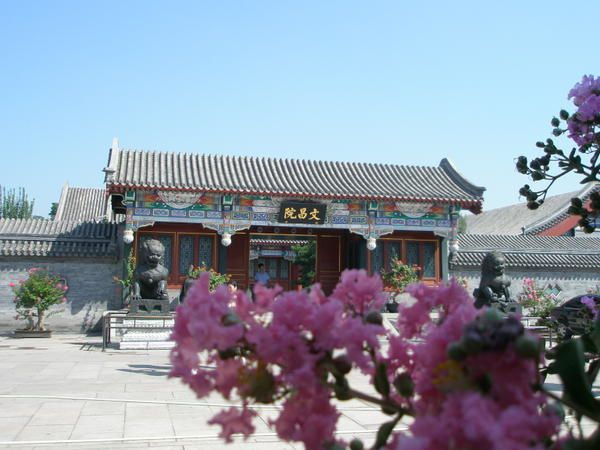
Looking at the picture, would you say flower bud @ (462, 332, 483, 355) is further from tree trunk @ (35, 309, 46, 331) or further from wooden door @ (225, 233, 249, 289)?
wooden door @ (225, 233, 249, 289)

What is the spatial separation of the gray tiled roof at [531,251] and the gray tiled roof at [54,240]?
9707 mm

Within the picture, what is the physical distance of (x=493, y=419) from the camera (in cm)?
79

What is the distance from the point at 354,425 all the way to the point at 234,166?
13301mm

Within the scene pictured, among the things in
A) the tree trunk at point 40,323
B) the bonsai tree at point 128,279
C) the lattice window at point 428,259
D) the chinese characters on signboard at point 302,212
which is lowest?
the tree trunk at point 40,323

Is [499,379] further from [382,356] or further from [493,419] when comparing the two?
[382,356]

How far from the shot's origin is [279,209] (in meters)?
16.7

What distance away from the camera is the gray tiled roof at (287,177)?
1619 centimetres

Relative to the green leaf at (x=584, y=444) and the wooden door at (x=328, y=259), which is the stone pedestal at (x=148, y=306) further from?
the green leaf at (x=584, y=444)

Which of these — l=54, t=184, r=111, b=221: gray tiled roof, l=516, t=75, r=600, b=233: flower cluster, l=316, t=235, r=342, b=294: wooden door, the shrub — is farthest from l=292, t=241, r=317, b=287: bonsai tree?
l=516, t=75, r=600, b=233: flower cluster

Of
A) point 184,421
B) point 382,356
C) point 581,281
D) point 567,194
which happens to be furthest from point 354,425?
point 567,194

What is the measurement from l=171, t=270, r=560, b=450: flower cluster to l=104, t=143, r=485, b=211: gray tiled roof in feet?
48.3

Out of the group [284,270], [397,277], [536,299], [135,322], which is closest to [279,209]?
[397,277]

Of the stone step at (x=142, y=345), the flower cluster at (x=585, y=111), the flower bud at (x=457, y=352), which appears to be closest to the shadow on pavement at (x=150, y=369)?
the stone step at (x=142, y=345)

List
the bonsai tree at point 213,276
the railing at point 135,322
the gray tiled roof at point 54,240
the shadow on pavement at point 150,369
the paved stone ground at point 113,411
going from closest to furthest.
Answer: the paved stone ground at point 113,411 → the shadow on pavement at point 150,369 → the railing at point 135,322 → the bonsai tree at point 213,276 → the gray tiled roof at point 54,240
